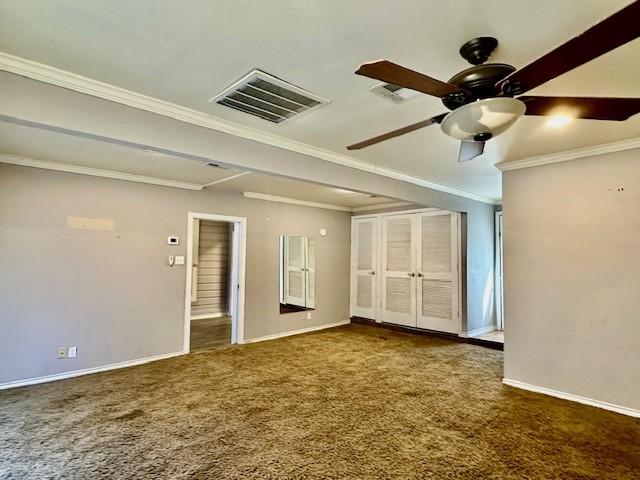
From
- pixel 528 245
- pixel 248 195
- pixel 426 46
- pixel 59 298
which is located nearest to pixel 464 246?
pixel 528 245

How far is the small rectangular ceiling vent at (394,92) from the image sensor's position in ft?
7.00

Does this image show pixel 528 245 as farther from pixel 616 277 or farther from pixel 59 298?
pixel 59 298

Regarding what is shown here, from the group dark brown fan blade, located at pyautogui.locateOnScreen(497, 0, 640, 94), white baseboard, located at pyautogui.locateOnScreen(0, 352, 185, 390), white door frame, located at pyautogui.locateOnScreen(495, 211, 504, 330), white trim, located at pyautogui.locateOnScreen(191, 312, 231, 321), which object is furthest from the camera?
white trim, located at pyautogui.locateOnScreen(191, 312, 231, 321)

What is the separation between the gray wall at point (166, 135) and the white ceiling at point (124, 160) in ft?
1.03

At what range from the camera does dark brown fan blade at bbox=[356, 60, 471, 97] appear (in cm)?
132

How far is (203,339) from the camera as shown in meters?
5.79

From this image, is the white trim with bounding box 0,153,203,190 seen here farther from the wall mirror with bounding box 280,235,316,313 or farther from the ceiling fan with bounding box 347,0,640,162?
the ceiling fan with bounding box 347,0,640,162

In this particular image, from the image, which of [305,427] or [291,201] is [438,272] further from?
[305,427]

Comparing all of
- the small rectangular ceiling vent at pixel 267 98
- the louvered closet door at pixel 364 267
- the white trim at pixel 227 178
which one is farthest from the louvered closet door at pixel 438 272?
the small rectangular ceiling vent at pixel 267 98

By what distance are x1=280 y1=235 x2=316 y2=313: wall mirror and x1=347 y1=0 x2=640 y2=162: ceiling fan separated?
459 cm

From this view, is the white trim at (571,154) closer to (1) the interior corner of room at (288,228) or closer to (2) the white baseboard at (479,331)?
(1) the interior corner of room at (288,228)

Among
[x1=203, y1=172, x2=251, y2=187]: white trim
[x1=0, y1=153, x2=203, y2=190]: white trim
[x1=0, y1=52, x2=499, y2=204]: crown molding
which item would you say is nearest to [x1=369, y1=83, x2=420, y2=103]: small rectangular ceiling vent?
[x1=0, y1=52, x2=499, y2=204]: crown molding

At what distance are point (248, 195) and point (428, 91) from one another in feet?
14.5

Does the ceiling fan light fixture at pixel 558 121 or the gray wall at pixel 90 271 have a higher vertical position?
the ceiling fan light fixture at pixel 558 121
